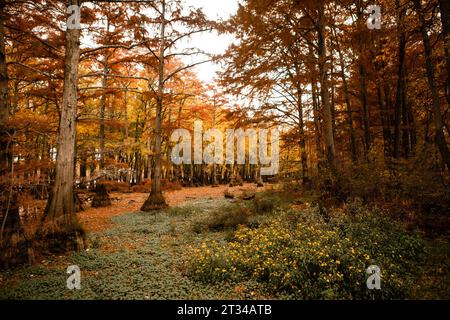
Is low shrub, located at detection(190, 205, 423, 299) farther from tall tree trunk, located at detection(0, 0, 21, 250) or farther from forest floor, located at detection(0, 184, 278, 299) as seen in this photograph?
tall tree trunk, located at detection(0, 0, 21, 250)

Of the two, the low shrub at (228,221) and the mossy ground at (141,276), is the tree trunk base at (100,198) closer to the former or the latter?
the mossy ground at (141,276)

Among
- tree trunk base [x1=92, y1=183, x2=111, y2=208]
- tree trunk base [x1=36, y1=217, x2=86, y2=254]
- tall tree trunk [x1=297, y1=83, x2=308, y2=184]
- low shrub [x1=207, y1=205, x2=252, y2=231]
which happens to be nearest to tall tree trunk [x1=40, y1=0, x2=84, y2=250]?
tree trunk base [x1=36, y1=217, x2=86, y2=254]

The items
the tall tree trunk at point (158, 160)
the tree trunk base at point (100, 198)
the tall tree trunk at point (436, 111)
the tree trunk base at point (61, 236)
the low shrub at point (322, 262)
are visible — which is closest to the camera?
the low shrub at point (322, 262)

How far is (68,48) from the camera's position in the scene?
677 centimetres

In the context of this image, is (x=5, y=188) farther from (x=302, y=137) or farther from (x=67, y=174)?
(x=302, y=137)

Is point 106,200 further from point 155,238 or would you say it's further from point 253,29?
point 253,29

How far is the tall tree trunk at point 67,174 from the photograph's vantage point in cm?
627

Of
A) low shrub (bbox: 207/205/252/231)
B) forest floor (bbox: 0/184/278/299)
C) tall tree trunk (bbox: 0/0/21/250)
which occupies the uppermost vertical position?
tall tree trunk (bbox: 0/0/21/250)

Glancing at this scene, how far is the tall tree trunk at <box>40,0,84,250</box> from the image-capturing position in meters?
Answer: 6.27

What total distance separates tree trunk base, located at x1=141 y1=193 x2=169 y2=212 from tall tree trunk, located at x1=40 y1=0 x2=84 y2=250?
19.3 feet

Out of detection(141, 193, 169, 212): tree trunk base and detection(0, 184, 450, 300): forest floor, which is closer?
detection(0, 184, 450, 300): forest floor

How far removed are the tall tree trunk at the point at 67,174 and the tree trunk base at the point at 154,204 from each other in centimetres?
589

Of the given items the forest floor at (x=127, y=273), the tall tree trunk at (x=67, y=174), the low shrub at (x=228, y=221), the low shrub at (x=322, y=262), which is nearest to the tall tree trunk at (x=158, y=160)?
the forest floor at (x=127, y=273)

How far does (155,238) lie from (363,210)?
6.64 meters
